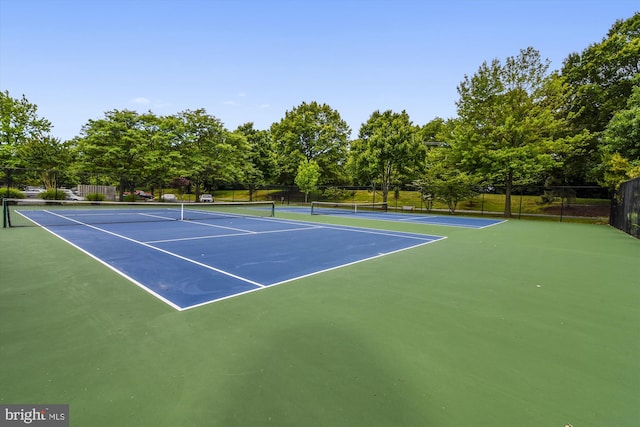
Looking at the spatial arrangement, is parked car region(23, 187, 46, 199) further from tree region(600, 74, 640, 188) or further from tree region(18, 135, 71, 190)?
tree region(600, 74, 640, 188)

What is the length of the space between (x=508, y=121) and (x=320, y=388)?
73.4 ft

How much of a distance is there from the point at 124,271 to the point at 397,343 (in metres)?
4.74

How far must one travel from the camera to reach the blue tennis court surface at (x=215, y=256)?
4375 mm

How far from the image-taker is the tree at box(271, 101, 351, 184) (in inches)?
1474

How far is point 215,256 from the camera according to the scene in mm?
6387

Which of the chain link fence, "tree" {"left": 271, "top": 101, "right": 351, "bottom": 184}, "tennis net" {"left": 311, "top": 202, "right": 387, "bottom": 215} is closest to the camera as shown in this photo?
the chain link fence

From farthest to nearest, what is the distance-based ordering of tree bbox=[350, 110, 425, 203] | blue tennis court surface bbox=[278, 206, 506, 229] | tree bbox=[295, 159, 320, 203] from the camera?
tree bbox=[295, 159, 320, 203] → tree bbox=[350, 110, 425, 203] → blue tennis court surface bbox=[278, 206, 506, 229]

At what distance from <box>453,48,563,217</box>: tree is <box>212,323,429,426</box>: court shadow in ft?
67.7

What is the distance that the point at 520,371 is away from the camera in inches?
91.0

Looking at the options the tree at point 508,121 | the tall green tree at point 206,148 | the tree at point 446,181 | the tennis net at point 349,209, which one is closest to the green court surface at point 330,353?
the tennis net at point 349,209

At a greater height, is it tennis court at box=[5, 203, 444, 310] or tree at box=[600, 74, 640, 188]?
tree at box=[600, 74, 640, 188]

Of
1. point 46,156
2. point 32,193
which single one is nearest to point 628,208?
point 46,156

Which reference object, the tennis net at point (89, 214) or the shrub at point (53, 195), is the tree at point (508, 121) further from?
the shrub at point (53, 195)

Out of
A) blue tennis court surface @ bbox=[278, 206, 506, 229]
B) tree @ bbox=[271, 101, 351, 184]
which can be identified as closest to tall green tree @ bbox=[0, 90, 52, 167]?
tree @ bbox=[271, 101, 351, 184]
